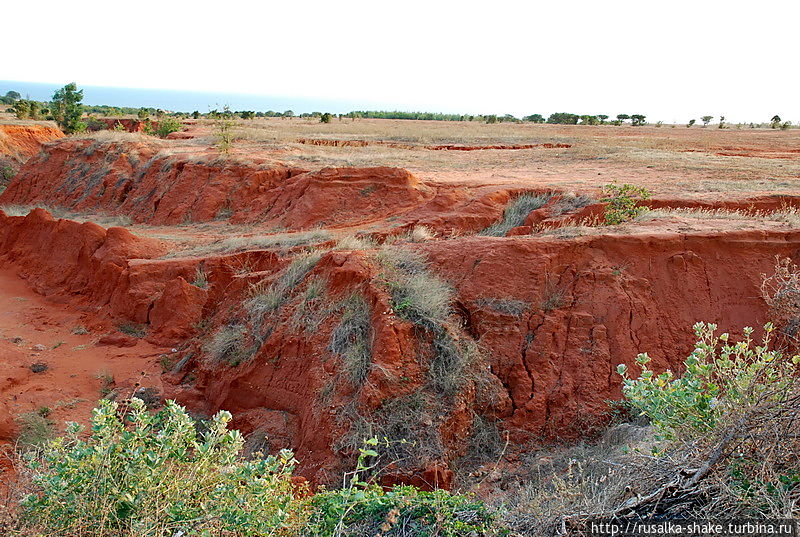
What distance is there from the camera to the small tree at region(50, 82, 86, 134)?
102 ft

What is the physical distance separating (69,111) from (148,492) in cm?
3536

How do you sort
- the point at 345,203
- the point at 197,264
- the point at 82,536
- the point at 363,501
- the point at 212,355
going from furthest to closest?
the point at 345,203 → the point at 197,264 → the point at 212,355 → the point at 363,501 → the point at 82,536

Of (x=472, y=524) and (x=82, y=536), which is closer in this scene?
(x=82, y=536)

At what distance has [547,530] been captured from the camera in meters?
3.13

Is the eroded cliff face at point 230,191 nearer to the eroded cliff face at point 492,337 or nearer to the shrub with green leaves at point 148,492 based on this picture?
the eroded cliff face at point 492,337

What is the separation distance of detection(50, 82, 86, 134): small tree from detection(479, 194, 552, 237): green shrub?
28.3 m

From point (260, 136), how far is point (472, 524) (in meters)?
21.5

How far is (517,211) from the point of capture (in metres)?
11.0

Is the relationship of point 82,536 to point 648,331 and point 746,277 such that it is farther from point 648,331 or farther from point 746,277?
point 746,277

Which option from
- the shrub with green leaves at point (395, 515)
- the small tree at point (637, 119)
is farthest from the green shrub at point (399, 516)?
the small tree at point (637, 119)

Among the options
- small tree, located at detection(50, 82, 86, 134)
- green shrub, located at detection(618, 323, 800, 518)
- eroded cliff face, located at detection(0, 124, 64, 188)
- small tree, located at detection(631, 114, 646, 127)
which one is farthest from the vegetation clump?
small tree, located at detection(631, 114, 646, 127)

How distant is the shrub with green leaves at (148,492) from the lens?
285 cm

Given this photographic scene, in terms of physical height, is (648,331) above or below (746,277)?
below

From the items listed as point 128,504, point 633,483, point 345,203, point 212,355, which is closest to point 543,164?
point 345,203
